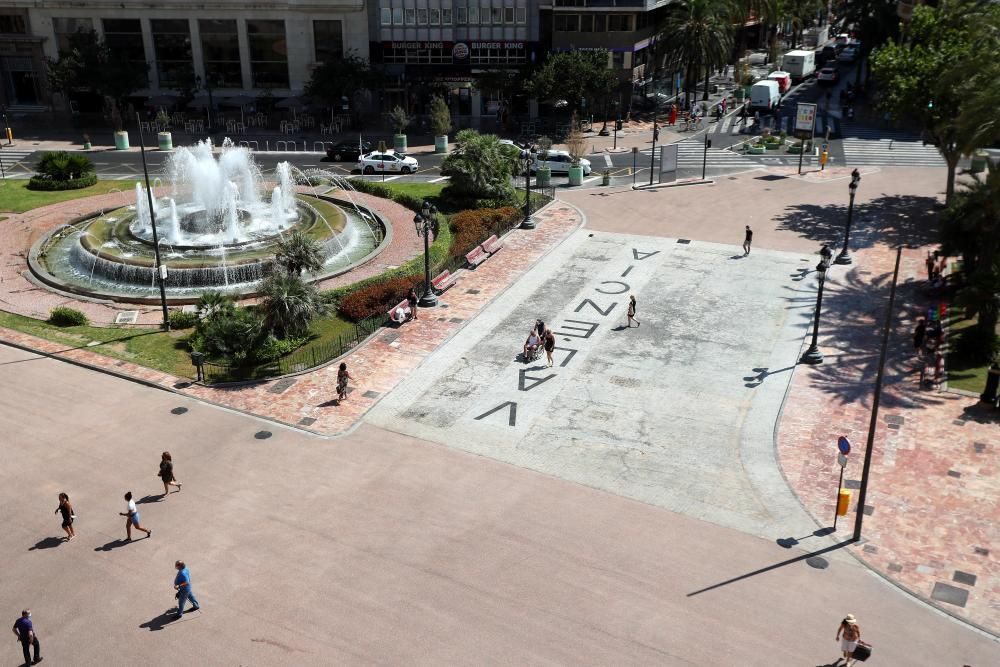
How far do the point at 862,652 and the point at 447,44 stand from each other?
208 feet

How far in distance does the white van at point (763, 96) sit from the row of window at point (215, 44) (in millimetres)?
33994

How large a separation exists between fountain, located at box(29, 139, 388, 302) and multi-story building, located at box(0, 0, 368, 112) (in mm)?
29354

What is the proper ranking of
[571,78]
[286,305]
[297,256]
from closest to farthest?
[286,305] < [297,256] < [571,78]

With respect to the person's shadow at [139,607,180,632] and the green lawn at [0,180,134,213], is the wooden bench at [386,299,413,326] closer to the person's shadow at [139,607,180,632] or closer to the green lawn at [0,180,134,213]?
the person's shadow at [139,607,180,632]

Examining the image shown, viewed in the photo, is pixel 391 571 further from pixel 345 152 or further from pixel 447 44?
pixel 447 44

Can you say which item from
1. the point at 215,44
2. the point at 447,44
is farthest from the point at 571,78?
the point at 215,44

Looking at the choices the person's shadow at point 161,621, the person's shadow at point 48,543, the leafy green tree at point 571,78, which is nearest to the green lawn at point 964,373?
the person's shadow at point 161,621

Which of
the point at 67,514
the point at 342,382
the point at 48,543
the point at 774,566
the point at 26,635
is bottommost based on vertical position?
the point at 774,566

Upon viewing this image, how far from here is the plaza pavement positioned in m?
17.7

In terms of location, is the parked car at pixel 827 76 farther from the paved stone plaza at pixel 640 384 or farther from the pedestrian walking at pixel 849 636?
the pedestrian walking at pixel 849 636

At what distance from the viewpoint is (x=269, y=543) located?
68.2 feet

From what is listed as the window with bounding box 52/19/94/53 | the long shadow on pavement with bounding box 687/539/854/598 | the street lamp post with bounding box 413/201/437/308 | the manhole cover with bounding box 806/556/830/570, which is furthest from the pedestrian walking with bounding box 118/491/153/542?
the window with bounding box 52/19/94/53

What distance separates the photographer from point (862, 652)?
16.7 m

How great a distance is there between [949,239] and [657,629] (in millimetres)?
24220
